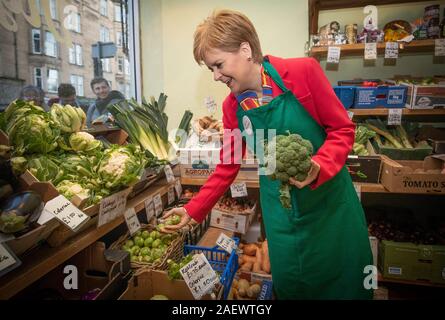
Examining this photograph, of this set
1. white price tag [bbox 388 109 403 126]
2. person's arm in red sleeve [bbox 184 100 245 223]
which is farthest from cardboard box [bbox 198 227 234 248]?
white price tag [bbox 388 109 403 126]

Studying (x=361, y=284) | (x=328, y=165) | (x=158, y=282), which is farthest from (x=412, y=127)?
(x=158, y=282)

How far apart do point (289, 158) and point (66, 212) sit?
2.61 ft

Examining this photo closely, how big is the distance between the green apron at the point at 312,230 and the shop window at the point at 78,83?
6.01 feet

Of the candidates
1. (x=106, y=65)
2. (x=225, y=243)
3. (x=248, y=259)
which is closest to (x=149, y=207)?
(x=225, y=243)

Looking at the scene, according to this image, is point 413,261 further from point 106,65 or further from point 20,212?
point 106,65

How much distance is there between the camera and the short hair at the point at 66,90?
2.46 metres

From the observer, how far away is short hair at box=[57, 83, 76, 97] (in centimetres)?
246

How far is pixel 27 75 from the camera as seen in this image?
2.25m

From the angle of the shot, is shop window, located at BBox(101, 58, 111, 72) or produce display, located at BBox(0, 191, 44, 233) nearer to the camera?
produce display, located at BBox(0, 191, 44, 233)

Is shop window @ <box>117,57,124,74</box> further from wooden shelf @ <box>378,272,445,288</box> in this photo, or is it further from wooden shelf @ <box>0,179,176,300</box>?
wooden shelf @ <box>378,272,445,288</box>

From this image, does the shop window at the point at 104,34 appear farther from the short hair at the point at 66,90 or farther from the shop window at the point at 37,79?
the shop window at the point at 37,79

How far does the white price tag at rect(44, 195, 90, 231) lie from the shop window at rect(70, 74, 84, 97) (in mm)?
1829

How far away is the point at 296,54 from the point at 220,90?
788mm

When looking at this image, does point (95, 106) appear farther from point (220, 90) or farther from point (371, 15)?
point (371, 15)
